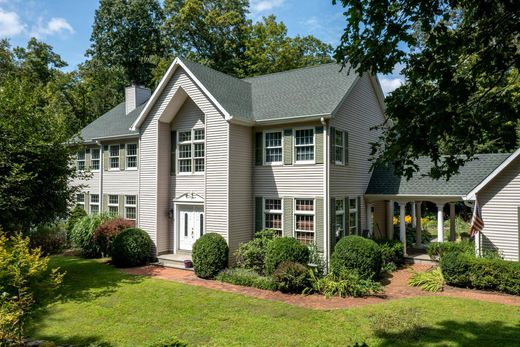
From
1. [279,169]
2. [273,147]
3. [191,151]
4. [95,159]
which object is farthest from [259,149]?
[95,159]

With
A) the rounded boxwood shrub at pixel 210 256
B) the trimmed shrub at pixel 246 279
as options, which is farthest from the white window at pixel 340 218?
the rounded boxwood shrub at pixel 210 256

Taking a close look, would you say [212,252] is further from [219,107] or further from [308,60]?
[308,60]

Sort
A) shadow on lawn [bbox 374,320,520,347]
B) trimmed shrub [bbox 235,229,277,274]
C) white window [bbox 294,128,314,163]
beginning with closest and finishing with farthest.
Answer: shadow on lawn [bbox 374,320,520,347], trimmed shrub [bbox 235,229,277,274], white window [bbox 294,128,314,163]

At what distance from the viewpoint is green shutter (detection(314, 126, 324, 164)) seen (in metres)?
15.7

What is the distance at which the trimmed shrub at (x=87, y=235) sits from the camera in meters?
20.2

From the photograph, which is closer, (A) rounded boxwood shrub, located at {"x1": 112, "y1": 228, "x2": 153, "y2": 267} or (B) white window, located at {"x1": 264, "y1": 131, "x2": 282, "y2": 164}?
(B) white window, located at {"x1": 264, "y1": 131, "x2": 282, "y2": 164}

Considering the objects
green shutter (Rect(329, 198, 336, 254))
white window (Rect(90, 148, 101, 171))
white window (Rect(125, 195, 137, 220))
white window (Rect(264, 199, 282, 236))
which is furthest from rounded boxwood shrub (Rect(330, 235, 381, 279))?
white window (Rect(90, 148, 101, 171))

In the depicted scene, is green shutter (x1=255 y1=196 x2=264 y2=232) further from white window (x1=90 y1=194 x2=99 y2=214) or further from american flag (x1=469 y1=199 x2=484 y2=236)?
white window (x1=90 y1=194 x2=99 y2=214)

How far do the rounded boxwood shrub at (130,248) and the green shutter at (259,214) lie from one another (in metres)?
5.81

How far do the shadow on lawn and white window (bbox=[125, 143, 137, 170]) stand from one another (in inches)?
672

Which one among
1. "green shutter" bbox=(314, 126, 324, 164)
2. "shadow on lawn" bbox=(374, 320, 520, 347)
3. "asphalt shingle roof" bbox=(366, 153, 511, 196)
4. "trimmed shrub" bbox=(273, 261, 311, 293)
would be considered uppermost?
"green shutter" bbox=(314, 126, 324, 164)

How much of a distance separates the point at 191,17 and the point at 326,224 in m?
30.5

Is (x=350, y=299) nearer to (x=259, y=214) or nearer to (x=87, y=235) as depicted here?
(x=259, y=214)

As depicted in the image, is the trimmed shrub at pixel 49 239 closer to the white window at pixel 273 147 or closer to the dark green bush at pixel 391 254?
the white window at pixel 273 147
